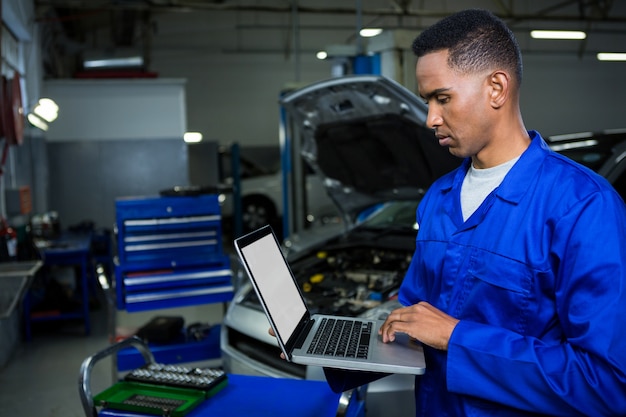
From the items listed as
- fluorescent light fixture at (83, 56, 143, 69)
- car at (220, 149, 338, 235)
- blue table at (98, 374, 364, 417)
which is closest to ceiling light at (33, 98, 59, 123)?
fluorescent light fixture at (83, 56, 143, 69)

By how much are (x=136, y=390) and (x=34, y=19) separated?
6396 mm

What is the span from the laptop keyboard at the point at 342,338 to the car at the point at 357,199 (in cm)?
77

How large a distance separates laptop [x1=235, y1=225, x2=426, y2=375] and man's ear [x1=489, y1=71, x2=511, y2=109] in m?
0.54

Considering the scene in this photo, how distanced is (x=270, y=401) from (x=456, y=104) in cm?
106

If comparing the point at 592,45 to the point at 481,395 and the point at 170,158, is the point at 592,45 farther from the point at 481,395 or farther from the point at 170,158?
the point at 481,395

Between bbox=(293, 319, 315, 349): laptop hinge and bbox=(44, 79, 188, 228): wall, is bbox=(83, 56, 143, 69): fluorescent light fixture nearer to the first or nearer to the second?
bbox=(44, 79, 188, 228): wall

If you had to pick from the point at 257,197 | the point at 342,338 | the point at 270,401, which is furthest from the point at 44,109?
the point at 257,197

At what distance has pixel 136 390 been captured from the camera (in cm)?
180

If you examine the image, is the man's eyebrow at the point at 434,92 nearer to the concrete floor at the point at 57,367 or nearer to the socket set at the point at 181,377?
the socket set at the point at 181,377

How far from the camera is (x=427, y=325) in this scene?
1.16 meters

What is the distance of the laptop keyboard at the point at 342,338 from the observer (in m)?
1.28

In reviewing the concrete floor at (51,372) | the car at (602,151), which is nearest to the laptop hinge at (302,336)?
the car at (602,151)

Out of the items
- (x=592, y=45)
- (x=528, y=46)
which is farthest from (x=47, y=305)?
(x=592, y=45)

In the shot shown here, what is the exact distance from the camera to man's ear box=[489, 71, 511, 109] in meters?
1.16
